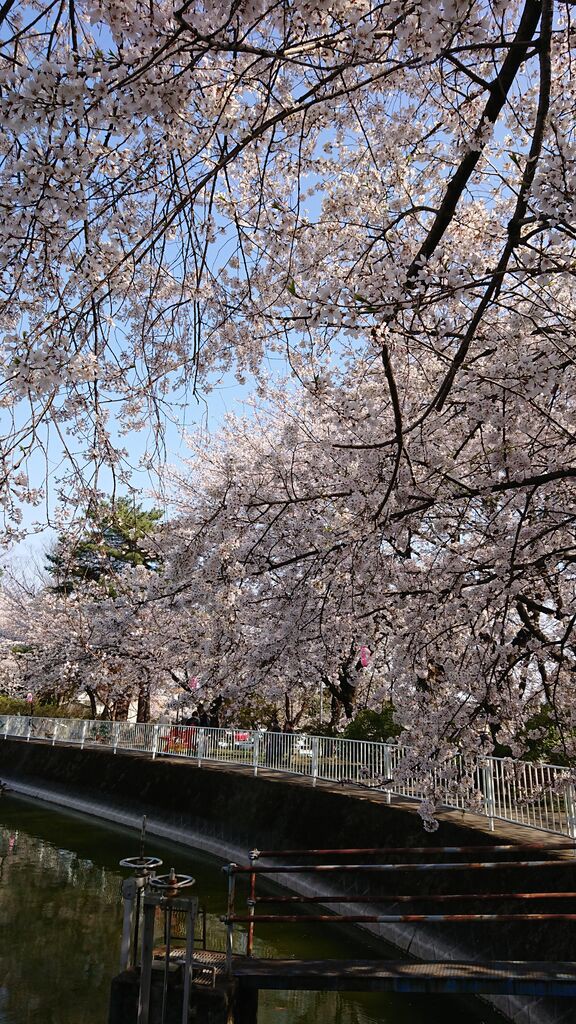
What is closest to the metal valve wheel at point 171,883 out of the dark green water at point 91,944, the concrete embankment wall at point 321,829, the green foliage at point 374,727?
the concrete embankment wall at point 321,829

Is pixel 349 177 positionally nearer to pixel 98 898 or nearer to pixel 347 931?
pixel 347 931

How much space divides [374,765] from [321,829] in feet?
4.32

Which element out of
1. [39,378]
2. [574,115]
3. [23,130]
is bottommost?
[39,378]

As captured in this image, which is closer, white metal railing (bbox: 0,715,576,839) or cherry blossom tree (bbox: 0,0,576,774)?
cherry blossom tree (bbox: 0,0,576,774)

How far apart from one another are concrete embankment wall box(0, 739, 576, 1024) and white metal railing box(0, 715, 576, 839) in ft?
1.43

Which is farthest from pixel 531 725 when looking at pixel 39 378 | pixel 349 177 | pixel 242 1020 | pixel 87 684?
pixel 87 684

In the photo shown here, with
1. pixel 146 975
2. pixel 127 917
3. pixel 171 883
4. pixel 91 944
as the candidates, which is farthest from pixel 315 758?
pixel 146 975

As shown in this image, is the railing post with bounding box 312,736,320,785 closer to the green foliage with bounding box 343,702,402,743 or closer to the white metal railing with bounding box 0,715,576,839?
the white metal railing with bounding box 0,715,576,839

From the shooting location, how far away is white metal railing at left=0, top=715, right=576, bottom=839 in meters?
7.53

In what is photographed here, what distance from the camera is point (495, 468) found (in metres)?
6.33

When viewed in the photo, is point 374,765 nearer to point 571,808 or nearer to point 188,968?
point 571,808

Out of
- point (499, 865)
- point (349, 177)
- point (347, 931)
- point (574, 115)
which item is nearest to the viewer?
point (574, 115)

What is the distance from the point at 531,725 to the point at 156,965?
7.81 metres

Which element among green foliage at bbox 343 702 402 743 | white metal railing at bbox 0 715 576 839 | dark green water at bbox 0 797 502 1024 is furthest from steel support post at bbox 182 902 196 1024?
green foliage at bbox 343 702 402 743
